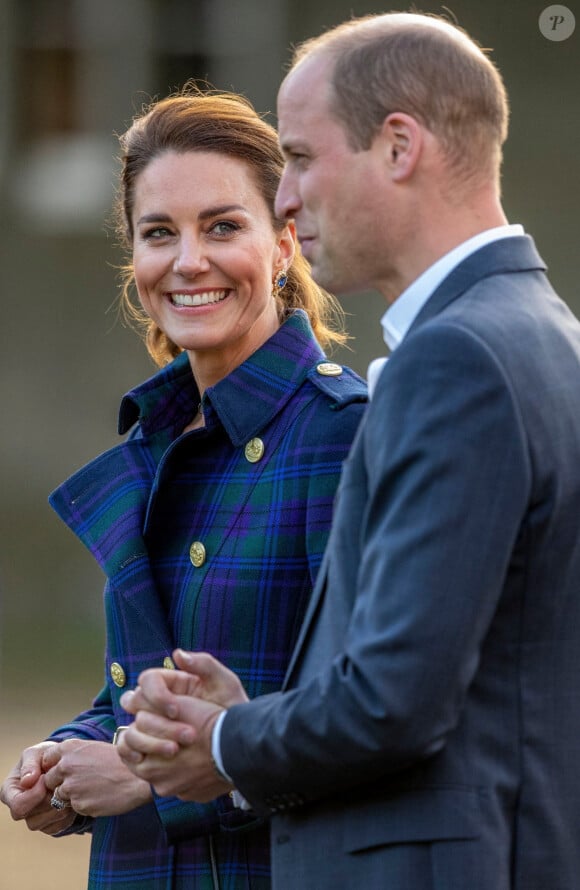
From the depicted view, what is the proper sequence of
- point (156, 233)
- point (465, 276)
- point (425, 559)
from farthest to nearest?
point (156, 233) < point (465, 276) < point (425, 559)

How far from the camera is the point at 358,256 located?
1631 millimetres

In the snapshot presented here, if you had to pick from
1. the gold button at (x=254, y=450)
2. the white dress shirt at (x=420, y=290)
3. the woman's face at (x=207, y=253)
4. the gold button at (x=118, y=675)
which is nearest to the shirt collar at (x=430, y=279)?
the white dress shirt at (x=420, y=290)

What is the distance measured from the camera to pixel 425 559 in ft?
4.55

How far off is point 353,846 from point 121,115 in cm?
307

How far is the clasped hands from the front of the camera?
1618 millimetres

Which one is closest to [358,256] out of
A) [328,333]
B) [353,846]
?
[353,846]

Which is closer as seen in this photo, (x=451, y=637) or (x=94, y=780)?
(x=451, y=637)

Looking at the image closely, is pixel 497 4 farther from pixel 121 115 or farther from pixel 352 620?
pixel 352 620

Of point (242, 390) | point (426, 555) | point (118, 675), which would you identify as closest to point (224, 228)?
point (242, 390)

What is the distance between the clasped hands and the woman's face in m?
0.74

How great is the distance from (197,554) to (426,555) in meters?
0.80

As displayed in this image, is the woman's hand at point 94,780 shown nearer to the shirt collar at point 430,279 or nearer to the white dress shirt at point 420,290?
the white dress shirt at point 420,290

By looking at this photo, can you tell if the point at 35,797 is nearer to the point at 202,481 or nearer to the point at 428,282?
the point at 202,481

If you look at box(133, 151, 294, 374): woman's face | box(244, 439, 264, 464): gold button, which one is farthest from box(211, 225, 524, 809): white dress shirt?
box(133, 151, 294, 374): woman's face
